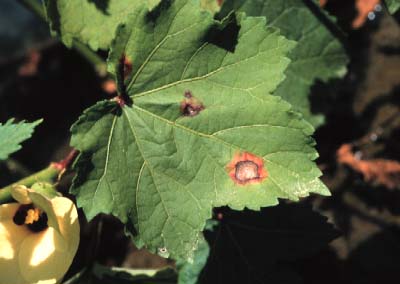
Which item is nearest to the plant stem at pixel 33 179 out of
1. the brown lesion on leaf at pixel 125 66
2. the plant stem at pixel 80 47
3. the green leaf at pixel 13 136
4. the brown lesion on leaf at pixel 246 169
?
the green leaf at pixel 13 136

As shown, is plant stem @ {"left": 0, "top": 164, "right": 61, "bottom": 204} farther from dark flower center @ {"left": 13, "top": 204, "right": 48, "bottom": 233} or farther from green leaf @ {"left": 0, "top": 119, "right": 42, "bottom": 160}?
green leaf @ {"left": 0, "top": 119, "right": 42, "bottom": 160}

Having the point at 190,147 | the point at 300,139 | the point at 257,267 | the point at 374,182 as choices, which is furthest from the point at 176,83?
the point at 374,182

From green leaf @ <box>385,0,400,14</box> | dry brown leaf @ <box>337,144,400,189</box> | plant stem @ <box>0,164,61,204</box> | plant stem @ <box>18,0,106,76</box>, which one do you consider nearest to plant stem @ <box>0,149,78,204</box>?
plant stem @ <box>0,164,61,204</box>

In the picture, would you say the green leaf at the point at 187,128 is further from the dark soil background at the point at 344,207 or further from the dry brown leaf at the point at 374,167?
the dry brown leaf at the point at 374,167

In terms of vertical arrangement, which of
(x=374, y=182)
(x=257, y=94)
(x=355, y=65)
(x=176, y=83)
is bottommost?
(x=374, y=182)

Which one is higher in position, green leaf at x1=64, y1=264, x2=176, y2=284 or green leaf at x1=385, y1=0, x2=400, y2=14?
green leaf at x1=385, y1=0, x2=400, y2=14

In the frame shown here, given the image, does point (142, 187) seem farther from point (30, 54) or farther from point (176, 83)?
point (30, 54)

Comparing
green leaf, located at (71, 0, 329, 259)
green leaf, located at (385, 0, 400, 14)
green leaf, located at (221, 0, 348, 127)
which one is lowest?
green leaf, located at (221, 0, 348, 127)
